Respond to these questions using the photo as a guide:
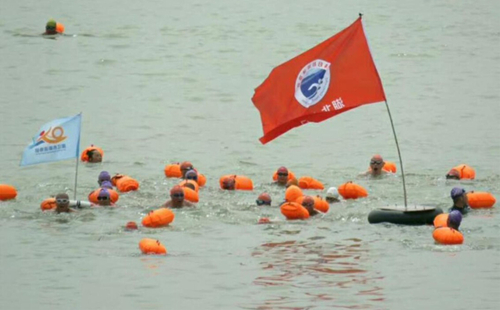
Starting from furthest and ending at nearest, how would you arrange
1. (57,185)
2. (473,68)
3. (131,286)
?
(473,68)
(57,185)
(131,286)

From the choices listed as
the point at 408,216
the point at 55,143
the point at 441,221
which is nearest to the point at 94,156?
the point at 55,143

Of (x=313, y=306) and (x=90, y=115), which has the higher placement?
(x=90, y=115)

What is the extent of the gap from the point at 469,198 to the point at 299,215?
3.99 m

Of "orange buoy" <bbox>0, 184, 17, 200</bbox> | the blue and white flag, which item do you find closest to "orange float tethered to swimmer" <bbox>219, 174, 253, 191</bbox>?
the blue and white flag

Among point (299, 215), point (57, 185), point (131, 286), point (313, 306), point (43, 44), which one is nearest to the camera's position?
point (313, 306)

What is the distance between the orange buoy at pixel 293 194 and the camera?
116ft

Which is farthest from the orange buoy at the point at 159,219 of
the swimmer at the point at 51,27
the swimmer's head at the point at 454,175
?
the swimmer at the point at 51,27

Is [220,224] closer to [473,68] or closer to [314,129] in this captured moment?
[314,129]

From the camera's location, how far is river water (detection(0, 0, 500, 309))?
97.0 feet

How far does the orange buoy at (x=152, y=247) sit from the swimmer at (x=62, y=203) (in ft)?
10.5

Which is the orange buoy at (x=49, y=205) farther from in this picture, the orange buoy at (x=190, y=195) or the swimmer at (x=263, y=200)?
the swimmer at (x=263, y=200)

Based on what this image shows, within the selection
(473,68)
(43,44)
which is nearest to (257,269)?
(473,68)

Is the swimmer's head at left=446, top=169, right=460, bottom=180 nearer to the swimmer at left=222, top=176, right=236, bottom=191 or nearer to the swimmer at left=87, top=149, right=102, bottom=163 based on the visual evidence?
the swimmer at left=222, top=176, right=236, bottom=191

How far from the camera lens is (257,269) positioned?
3091 centimetres
